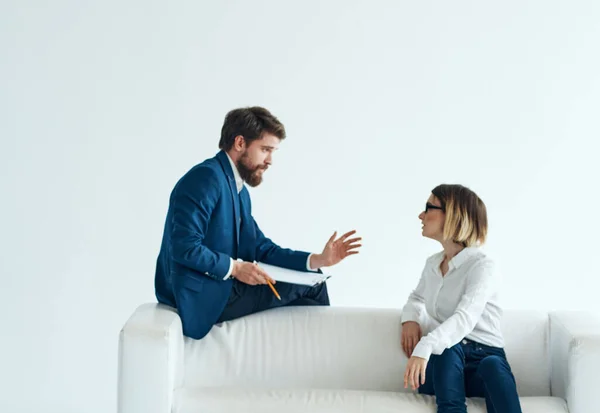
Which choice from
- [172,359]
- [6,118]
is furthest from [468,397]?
[6,118]

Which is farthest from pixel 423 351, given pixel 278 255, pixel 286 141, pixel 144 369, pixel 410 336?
pixel 286 141

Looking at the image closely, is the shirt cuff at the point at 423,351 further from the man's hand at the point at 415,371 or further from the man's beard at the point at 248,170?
the man's beard at the point at 248,170

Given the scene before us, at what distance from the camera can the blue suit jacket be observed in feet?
10.5

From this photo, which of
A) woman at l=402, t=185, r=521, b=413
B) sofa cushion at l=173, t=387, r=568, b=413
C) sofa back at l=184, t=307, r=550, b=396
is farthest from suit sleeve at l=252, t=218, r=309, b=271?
sofa cushion at l=173, t=387, r=568, b=413

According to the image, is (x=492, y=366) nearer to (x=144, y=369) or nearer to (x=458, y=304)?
(x=458, y=304)

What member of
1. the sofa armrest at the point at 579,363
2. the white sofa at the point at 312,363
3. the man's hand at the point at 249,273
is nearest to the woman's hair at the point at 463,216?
the white sofa at the point at 312,363

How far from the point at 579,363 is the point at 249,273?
1.23m

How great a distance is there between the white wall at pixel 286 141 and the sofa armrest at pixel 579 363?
147 cm

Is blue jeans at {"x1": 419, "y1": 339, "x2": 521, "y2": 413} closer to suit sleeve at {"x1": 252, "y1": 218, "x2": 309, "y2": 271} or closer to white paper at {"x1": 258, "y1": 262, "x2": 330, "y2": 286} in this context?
white paper at {"x1": 258, "y1": 262, "x2": 330, "y2": 286}

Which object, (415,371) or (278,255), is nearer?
(415,371)

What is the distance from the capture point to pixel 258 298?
3.44m

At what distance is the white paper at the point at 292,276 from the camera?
3.42m

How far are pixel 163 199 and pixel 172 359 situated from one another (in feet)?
5.20

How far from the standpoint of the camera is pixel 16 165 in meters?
4.47
